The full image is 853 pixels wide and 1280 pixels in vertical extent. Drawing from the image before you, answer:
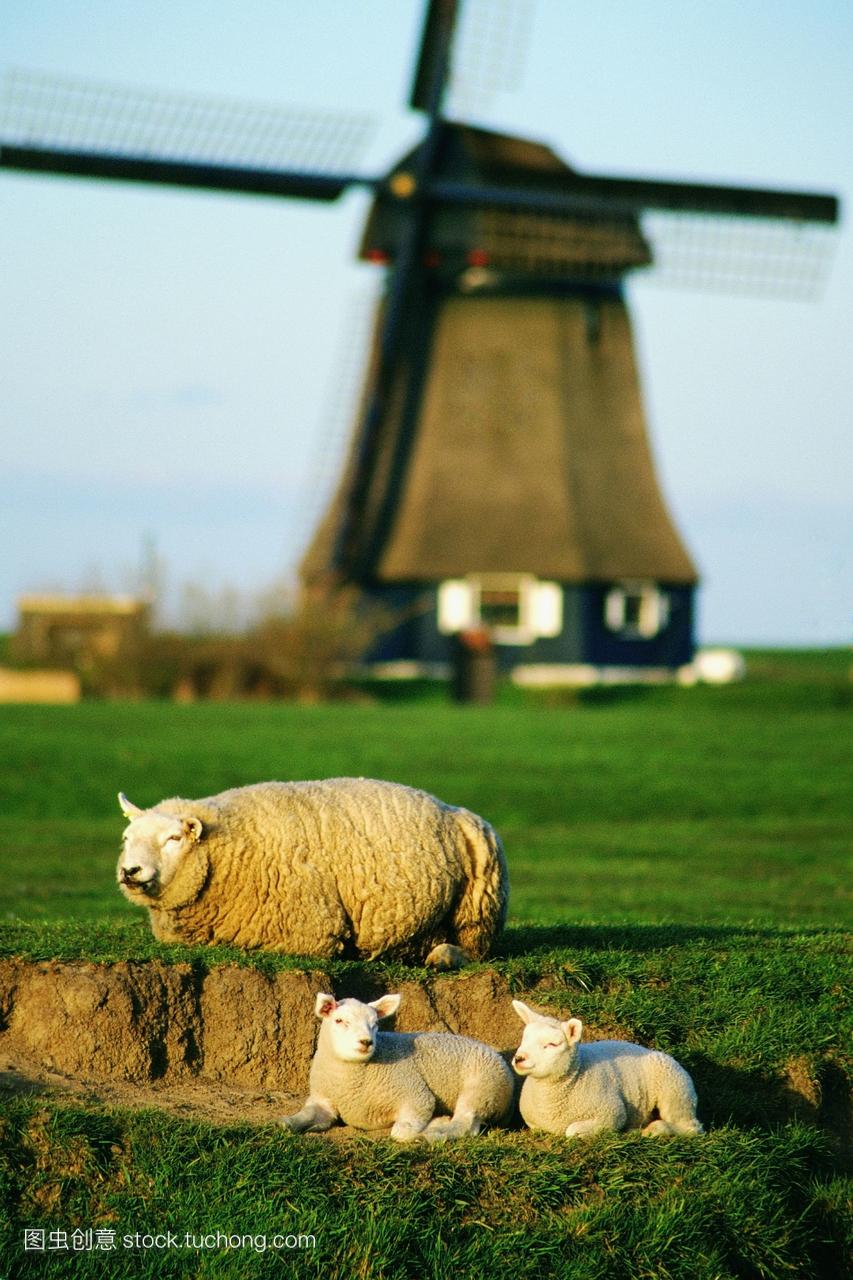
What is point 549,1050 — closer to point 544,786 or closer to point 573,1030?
point 573,1030

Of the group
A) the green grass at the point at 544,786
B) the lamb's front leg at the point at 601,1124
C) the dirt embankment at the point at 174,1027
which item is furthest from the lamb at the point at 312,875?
the green grass at the point at 544,786

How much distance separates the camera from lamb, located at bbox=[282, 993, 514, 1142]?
7465 mm

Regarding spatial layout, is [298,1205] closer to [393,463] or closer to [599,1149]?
[599,1149]

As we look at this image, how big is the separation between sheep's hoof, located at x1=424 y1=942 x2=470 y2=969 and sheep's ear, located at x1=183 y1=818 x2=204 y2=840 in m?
1.40

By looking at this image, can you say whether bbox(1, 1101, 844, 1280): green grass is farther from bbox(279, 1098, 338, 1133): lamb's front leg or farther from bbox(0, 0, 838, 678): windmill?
bbox(0, 0, 838, 678): windmill

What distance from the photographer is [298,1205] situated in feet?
22.3

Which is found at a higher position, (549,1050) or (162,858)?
(162,858)

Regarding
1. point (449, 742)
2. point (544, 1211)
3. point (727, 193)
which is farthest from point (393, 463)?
point (544, 1211)

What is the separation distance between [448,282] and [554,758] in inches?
679

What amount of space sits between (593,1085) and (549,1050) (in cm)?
33

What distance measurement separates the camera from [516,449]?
41188 mm

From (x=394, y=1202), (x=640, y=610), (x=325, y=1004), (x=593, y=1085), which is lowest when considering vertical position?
(x=640, y=610)

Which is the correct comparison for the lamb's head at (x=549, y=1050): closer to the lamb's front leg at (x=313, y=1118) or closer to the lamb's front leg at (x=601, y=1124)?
the lamb's front leg at (x=601, y=1124)

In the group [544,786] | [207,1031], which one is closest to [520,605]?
[544,786]
